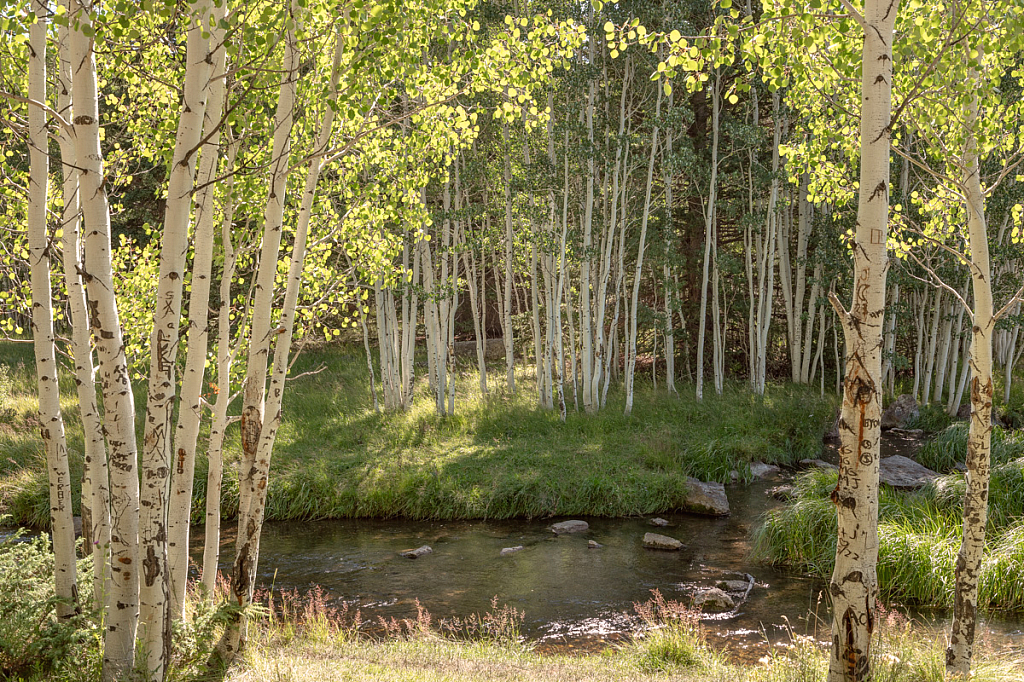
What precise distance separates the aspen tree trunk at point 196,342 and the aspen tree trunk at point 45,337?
27.5 inches

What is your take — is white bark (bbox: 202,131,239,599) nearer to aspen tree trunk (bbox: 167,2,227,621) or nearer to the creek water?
aspen tree trunk (bbox: 167,2,227,621)

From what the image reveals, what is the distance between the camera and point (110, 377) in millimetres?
3865

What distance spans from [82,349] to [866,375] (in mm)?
4639

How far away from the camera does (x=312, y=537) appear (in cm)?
1130

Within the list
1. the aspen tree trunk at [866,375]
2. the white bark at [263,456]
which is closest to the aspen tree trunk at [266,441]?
the white bark at [263,456]

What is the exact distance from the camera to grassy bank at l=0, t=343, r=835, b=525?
12289 mm

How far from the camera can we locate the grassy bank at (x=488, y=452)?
40.3 ft

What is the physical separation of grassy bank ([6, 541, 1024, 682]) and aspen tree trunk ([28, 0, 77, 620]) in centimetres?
22

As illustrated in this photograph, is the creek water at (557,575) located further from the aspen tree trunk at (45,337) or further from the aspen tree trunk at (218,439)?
the aspen tree trunk at (45,337)

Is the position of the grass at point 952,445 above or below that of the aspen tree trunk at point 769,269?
below

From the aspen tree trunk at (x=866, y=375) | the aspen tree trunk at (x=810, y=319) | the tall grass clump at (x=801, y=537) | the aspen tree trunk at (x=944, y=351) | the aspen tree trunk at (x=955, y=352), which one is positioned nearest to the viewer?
the aspen tree trunk at (x=866, y=375)

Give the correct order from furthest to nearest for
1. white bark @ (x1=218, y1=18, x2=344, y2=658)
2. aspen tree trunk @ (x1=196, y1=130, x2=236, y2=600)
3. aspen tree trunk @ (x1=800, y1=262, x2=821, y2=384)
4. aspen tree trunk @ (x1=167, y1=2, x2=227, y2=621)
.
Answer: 1. aspen tree trunk @ (x1=800, y1=262, x2=821, y2=384)
2. aspen tree trunk @ (x1=196, y1=130, x2=236, y2=600)
3. white bark @ (x1=218, y1=18, x2=344, y2=658)
4. aspen tree trunk @ (x1=167, y1=2, x2=227, y2=621)

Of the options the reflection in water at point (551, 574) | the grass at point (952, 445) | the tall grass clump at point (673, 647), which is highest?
the grass at point (952, 445)

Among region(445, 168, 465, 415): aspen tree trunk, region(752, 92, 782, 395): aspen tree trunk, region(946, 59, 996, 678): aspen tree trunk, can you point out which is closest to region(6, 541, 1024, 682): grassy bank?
region(946, 59, 996, 678): aspen tree trunk
